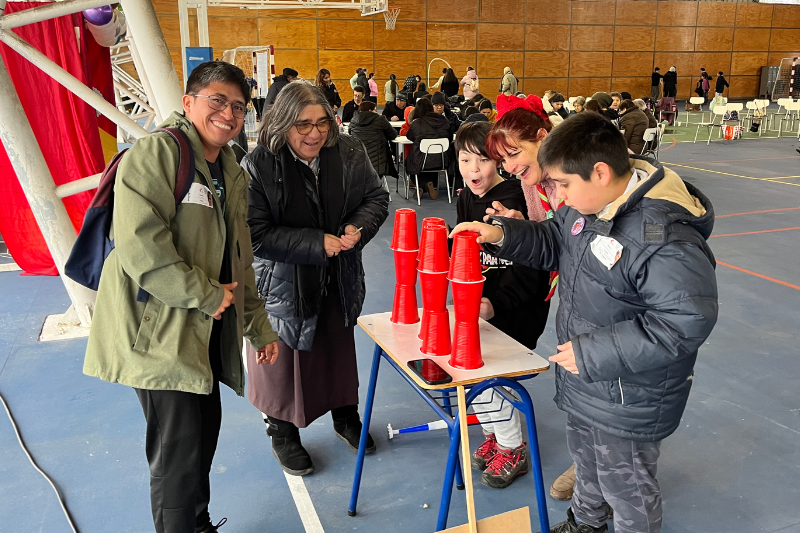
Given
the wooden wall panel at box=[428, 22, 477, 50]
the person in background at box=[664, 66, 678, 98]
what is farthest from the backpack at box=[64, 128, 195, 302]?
the person in background at box=[664, 66, 678, 98]

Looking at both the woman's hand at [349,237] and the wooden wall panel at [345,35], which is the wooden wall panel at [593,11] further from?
the woman's hand at [349,237]

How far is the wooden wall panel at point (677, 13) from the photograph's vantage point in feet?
73.8

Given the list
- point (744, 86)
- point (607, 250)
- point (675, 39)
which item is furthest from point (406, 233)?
point (744, 86)

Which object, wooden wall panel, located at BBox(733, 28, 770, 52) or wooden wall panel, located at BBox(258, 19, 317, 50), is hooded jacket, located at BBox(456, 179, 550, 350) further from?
wooden wall panel, located at BBox(733, 28, 770, 52)

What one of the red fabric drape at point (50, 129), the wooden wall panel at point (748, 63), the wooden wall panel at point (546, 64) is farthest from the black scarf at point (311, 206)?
the wooden wall panel at point (748, 63)

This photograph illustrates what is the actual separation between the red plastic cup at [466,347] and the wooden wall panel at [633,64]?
910 inches

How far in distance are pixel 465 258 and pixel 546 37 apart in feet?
71.3

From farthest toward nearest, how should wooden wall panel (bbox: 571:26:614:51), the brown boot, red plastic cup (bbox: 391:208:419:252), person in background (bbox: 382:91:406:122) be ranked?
wooden wall panel (bbox: 571:26:614:51) < person in background (bbox: 382:91:406:122) < the brown boot < red plastic cup (bbox: 391:208:419:252)

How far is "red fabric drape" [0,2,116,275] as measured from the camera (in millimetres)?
4727

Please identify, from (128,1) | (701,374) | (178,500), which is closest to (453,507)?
(178,500)

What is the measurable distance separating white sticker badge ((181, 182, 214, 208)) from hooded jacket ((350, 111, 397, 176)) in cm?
605

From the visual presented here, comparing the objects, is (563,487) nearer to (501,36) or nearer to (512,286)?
(512,286)

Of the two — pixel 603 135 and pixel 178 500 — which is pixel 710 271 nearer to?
pixel 603 135

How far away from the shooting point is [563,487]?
2451mm
